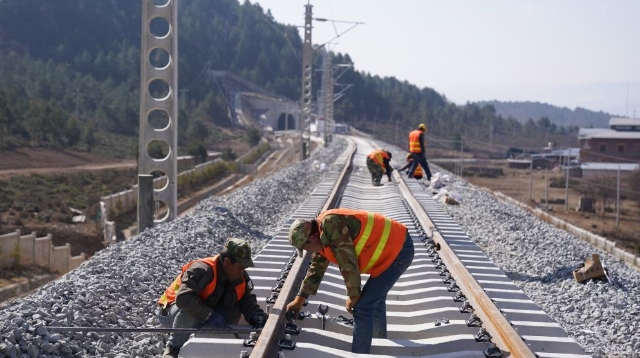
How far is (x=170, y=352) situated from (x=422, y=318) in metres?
2.08

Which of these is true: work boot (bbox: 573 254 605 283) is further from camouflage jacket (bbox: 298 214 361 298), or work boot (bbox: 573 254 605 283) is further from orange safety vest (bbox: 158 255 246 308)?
orange safety vest (bbox: 158 255 246 308)

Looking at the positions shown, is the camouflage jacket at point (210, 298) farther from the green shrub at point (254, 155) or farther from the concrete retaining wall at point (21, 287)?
the green shrub at point (254, 155)

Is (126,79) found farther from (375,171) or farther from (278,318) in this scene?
(278,318)

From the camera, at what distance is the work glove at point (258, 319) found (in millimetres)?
5519

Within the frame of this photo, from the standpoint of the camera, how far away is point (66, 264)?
19312mm

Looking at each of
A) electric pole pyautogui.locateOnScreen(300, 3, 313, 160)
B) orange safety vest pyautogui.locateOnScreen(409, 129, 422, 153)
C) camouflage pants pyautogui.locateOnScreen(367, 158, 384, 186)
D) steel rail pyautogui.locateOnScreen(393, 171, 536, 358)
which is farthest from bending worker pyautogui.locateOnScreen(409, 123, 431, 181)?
electric pole pyautogui.locateOnScreen(300, 3, 313, 160)

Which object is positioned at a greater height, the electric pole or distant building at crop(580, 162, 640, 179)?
the electric pole

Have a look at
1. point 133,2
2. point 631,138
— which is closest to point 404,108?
point 133,2

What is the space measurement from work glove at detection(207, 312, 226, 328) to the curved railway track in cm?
8

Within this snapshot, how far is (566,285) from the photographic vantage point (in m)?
8.45

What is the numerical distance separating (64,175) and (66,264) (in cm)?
2523

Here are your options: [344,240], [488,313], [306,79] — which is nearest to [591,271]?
[488,313]

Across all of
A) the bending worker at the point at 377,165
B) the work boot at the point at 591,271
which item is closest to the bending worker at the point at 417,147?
the bending worker at the point at 377,165

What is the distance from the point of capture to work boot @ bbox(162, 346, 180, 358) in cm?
525
